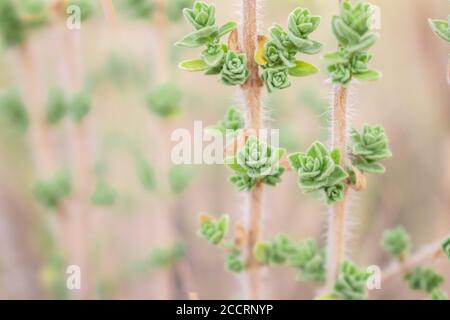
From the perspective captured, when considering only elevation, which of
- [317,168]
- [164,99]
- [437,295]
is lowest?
[437,295]

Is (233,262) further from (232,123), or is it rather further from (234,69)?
(234,69)

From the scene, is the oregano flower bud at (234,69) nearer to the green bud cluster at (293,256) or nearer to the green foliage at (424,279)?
the green bud cluster at (293,256)

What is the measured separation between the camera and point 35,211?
2.05 metres

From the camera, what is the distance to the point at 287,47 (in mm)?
915

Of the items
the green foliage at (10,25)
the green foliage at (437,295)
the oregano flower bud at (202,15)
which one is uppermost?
the green foliage at (10,25)

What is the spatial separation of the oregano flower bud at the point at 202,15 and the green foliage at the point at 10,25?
2.23 ft

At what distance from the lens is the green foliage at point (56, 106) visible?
1.52 metres

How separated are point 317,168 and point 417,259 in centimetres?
36

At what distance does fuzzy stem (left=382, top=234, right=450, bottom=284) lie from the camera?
1.11 meters

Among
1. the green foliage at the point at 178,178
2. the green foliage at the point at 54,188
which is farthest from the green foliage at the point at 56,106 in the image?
the green foliage at the point at 178,178

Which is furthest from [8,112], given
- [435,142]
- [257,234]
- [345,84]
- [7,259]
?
[435,142]

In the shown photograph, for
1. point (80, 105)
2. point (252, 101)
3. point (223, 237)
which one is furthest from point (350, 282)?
point (80, 105)

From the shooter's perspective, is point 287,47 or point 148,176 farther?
point 148,176

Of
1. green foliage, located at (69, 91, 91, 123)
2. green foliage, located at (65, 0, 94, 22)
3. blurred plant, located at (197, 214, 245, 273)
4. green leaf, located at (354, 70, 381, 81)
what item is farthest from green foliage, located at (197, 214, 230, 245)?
green foliage, located at (65, 0, 94, 22)
